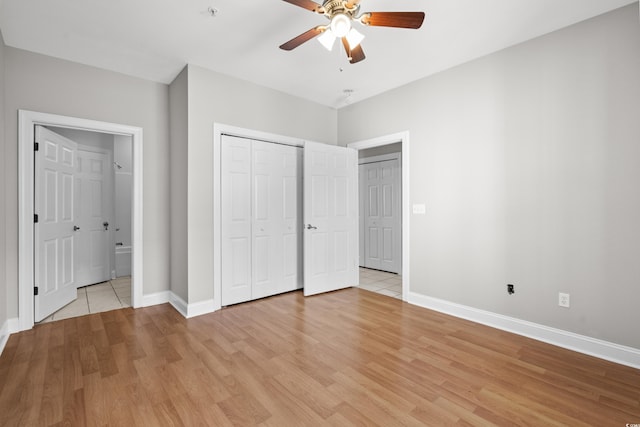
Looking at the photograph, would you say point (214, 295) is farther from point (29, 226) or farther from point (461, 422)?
point (461, 422)

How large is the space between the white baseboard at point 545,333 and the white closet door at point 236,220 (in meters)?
2.23

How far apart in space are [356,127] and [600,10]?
271cm

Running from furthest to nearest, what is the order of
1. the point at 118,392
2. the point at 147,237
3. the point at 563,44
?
the point at 147,237
the point at 563,44
the point at 118,392

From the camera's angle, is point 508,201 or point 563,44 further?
point 508,201

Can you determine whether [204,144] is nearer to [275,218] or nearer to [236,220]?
[236,220]

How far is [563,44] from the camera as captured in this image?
2.62 meters

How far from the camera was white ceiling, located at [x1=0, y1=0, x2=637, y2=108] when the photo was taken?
2.36 m

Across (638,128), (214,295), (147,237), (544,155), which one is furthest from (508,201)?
(147,237)

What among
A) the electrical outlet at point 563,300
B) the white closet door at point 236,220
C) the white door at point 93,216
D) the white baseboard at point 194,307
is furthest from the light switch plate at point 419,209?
the white door at point 93,216

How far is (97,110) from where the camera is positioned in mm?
3316

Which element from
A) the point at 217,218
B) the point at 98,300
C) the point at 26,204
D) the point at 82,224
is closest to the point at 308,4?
the point at 217,218

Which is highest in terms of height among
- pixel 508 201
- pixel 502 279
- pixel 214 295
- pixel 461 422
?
pixel 508 201

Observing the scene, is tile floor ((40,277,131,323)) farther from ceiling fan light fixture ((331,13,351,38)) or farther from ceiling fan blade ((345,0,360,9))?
ceiling fan blade ((345,0,360,9))

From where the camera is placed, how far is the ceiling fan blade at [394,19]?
6.39ft
